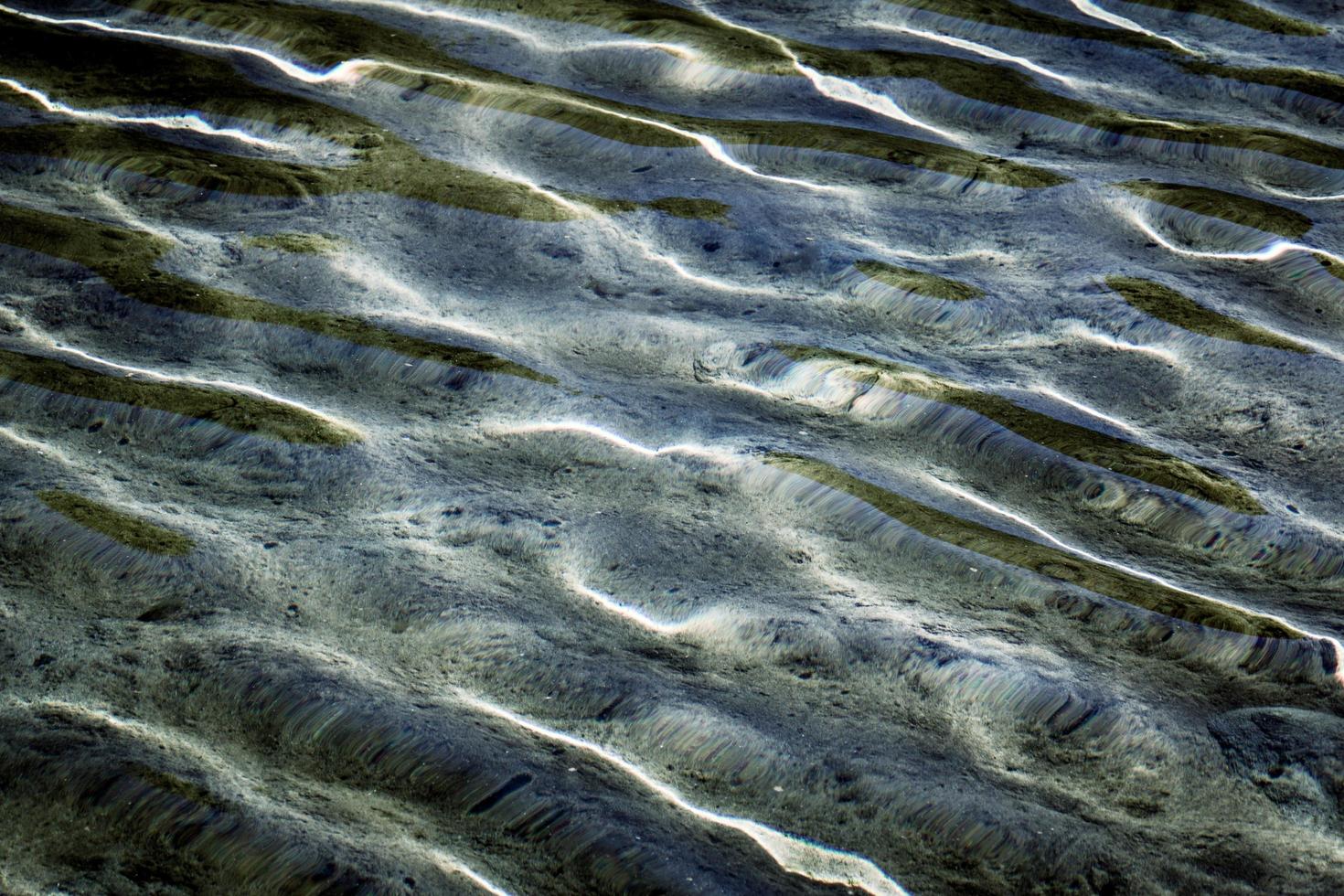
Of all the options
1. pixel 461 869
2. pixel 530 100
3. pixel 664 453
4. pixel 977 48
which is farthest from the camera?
pixel 977 48

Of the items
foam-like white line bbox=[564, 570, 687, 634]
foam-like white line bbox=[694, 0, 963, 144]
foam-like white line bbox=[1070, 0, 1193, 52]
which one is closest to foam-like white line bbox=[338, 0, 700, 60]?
foam-like white line bbox=[694, 0, 963, 144]

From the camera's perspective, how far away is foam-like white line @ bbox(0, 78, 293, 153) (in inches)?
83.0

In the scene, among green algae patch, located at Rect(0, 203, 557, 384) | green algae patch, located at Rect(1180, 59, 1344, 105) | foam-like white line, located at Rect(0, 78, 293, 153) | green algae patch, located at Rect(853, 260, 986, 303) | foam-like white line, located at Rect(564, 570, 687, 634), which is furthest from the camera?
green algae patch, located at Rect(1180, 59, 1344, 105)

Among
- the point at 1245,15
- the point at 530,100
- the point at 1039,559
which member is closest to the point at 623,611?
the point at 1039,559

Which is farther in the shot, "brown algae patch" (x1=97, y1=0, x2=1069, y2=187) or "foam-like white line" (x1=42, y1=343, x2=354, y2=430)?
"brown algae patch" (x1=97, y1=0, x2=1069, y2=187)

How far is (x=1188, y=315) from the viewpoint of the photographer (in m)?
1.81

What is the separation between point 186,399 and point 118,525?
24cm

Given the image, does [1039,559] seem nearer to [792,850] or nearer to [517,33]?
[792,850]

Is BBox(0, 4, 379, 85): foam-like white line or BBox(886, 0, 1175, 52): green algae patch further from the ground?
BBox(886, 0, 1175, 52): green algae patch

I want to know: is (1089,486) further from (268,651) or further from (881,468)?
(268,651)

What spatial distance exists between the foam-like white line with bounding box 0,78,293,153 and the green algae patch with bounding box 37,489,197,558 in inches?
34.5

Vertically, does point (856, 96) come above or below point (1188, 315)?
above

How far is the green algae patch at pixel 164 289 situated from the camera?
5.58 feet

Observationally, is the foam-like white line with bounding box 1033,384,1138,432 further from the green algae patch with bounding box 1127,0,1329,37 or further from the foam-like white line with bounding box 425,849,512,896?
the green algae patch with bounding box 1127,0,1329,37
